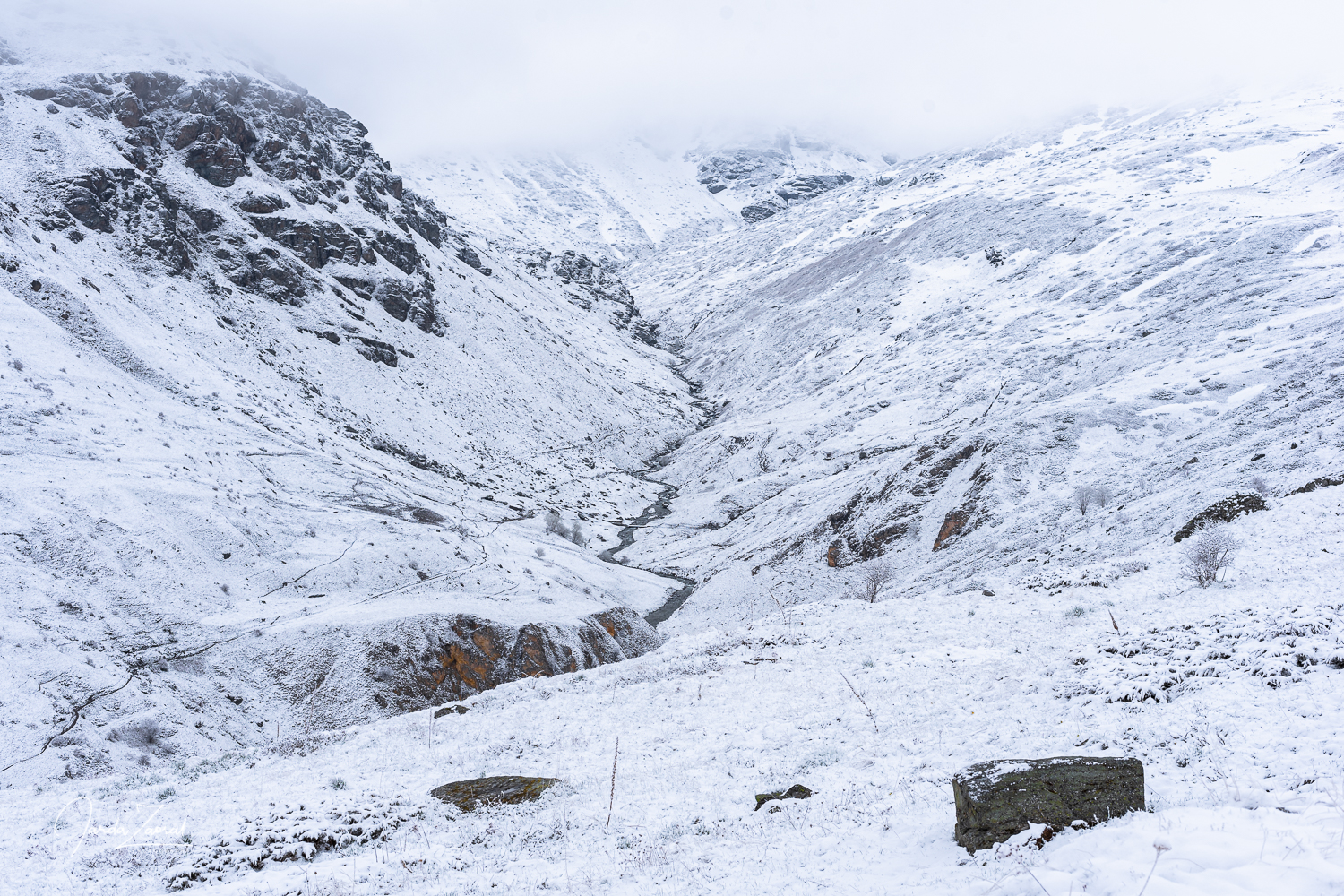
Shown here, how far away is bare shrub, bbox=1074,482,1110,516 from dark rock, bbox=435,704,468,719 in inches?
1044

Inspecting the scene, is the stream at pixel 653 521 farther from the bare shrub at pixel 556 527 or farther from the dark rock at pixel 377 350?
the dark rock at pixel 377 350

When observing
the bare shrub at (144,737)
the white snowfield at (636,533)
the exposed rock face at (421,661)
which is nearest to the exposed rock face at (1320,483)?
the white snowfield at (636,533)

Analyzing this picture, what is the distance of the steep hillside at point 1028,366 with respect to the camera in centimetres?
3216

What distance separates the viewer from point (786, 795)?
10477 mm

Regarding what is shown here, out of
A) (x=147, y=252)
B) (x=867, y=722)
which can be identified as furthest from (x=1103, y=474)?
(x=147, y=252)

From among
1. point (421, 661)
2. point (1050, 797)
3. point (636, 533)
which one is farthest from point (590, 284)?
point (1050, 797)

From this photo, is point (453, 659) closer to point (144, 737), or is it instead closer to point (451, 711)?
point (144, 737)

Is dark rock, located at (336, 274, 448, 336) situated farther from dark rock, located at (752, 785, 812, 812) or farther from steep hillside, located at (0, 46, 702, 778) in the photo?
dark rock, located at (752, 785, 812, 812)

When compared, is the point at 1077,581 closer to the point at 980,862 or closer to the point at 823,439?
the point at 980,862

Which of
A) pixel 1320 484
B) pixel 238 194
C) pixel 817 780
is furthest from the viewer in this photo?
pixel 238 194

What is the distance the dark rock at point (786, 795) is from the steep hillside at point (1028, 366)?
13.0 m

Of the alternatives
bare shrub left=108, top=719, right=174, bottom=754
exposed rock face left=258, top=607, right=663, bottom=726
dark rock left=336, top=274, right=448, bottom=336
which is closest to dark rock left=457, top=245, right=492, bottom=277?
dark rock left=336, top=274, right=448, bottom=336

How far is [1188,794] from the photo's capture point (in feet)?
23.9

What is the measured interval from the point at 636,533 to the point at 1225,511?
45.7 meters
